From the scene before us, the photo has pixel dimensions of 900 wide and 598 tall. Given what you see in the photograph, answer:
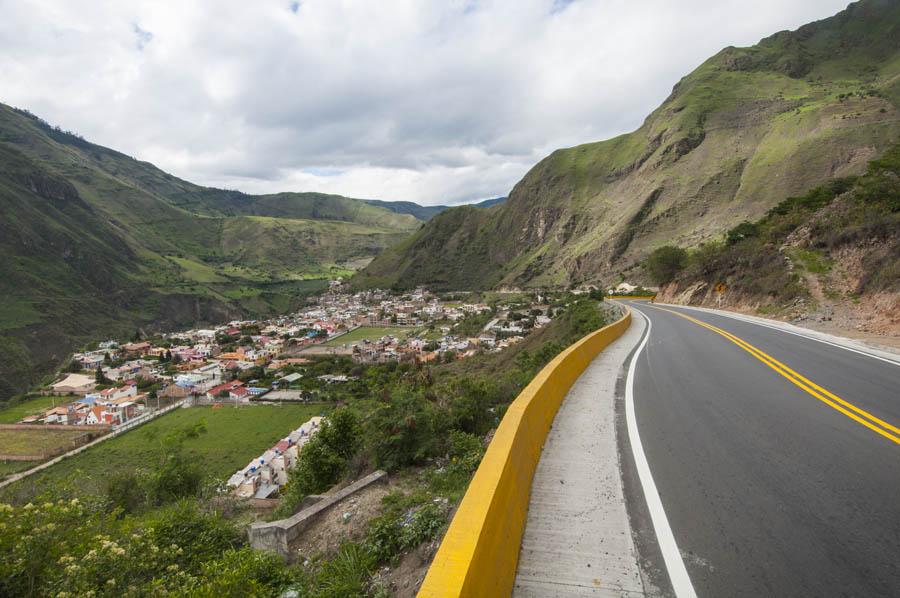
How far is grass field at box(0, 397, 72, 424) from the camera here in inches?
1686

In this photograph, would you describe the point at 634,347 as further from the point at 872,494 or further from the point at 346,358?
the point at 346,358

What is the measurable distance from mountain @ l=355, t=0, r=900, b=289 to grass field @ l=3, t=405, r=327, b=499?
57730 mm

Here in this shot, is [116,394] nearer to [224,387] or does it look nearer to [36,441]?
[36,441]

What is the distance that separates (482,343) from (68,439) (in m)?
39.3

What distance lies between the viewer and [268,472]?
72.8 ft

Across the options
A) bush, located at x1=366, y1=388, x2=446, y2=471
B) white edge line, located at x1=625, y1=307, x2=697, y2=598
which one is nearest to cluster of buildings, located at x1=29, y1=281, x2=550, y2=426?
bush, located at x1=366, y1=388, x2=446, y2=471

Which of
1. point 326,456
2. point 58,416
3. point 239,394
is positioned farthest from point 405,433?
point 58,416

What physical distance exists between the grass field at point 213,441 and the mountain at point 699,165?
189 feet

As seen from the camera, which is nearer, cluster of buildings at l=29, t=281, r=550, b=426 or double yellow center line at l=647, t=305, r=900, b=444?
double yellow center line at l=647, t=305, r=900, b=444

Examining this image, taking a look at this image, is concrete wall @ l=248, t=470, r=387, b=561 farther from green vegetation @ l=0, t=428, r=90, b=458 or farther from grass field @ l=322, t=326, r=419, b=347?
grass field @ l=322, t=326, r=419, b=347

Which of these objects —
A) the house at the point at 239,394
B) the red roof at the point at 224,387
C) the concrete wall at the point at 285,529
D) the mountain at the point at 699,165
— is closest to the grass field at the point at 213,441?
the house at the point at 239,394

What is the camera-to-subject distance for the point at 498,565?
103 inches

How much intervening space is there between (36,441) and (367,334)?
165 feet

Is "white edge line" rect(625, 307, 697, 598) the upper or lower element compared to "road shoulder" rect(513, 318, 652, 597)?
upper
